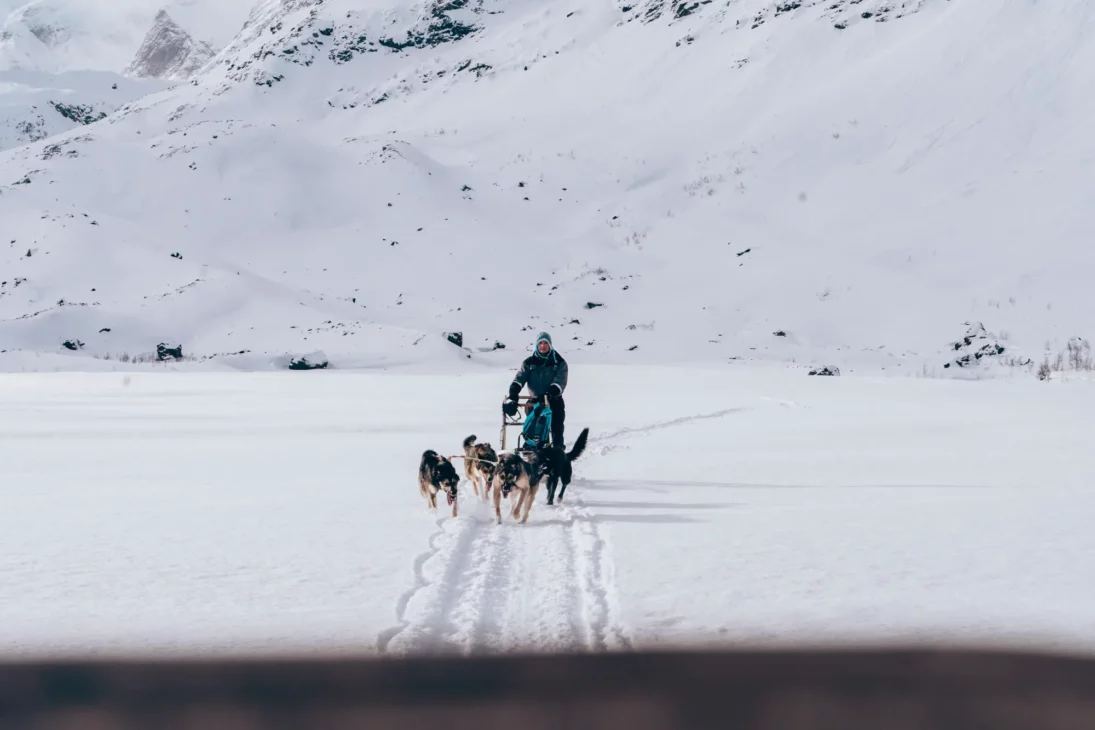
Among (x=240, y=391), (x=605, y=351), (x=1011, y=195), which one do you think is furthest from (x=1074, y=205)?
(x=240, y=391)

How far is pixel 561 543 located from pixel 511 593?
137 centimetres

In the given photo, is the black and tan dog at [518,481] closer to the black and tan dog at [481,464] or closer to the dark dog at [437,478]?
the dark dog at [437,478]

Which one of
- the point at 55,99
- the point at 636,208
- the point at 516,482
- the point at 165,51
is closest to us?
the point at 516,482

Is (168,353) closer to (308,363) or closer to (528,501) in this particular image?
(308,363)

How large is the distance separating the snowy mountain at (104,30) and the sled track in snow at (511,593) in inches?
7735

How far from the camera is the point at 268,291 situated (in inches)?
1592

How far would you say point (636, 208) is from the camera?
47719 millimetres

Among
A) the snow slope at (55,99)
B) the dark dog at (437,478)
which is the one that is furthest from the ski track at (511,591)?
the snow slope at (55,99)

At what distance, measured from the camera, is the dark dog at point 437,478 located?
7.12 meters

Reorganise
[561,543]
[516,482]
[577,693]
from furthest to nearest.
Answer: [516,482], [561,543], [577,693]

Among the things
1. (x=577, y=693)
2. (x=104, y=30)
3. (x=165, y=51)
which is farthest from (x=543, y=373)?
(x=104, y=30)

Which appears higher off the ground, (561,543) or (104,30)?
(104,30)

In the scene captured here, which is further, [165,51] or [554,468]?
[165,51]

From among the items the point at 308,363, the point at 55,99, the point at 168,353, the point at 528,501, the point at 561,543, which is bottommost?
the point at 561,543
